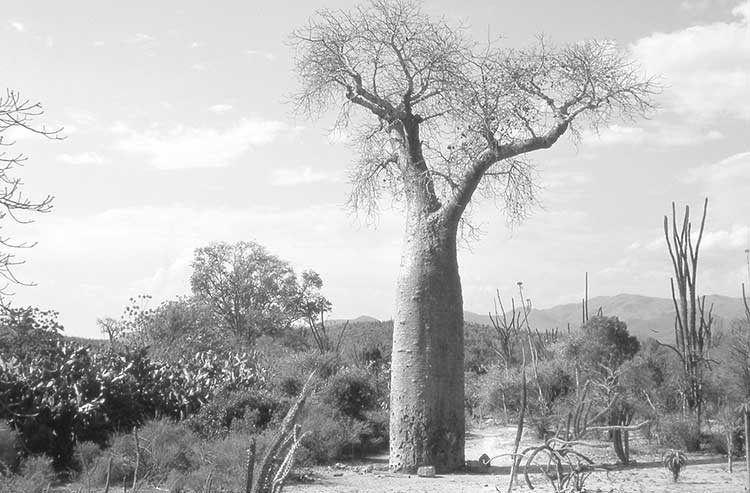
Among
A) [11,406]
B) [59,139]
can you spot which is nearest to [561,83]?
[59,139]

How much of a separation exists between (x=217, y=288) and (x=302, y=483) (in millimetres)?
22350

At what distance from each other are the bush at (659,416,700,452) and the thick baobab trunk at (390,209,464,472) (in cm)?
267

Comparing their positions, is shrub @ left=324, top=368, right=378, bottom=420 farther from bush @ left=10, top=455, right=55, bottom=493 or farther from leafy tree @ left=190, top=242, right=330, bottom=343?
leafy tree @ left=190, top=242, right=330, bottom=343

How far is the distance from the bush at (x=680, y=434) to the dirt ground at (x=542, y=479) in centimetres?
30

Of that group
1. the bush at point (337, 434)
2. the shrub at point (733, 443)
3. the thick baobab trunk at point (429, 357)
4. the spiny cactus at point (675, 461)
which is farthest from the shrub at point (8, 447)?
the shrub at point (733, 443)

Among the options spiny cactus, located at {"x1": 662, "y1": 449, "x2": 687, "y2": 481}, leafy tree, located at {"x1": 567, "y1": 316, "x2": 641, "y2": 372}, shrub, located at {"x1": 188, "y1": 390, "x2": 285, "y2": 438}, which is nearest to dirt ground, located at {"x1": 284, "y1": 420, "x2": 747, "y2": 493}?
spiny cactus, located at {"x1": 662, "y1": 449, "x2": 687, "y2": 481}

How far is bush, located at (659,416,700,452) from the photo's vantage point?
9273 mm

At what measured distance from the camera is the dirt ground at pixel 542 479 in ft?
22.2

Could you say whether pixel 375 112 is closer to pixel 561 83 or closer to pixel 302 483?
pixel 561 83

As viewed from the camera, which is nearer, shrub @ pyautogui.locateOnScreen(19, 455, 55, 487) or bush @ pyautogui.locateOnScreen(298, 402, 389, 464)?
shrub @ pyautogui.locateOnScreen(19, 455, 55, 487)

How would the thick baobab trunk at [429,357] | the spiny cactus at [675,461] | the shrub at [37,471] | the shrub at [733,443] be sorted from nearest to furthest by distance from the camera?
the shrub at [37,471] < the spiny cactus at [675,461] < the thick baobab trunk at [429,357] < the shrub at [733,443]

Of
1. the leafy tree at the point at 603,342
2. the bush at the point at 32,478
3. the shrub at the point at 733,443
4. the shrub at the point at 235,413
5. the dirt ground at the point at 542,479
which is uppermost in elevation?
the leafy tree at the point at 603,342

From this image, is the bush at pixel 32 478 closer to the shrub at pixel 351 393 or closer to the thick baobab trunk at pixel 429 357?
the thick baobab trunk at pixel 429 357

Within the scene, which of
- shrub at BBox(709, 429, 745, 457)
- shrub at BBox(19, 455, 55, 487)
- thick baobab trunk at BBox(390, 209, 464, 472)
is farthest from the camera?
shrub at BBox(709, 429, 745, 457)
